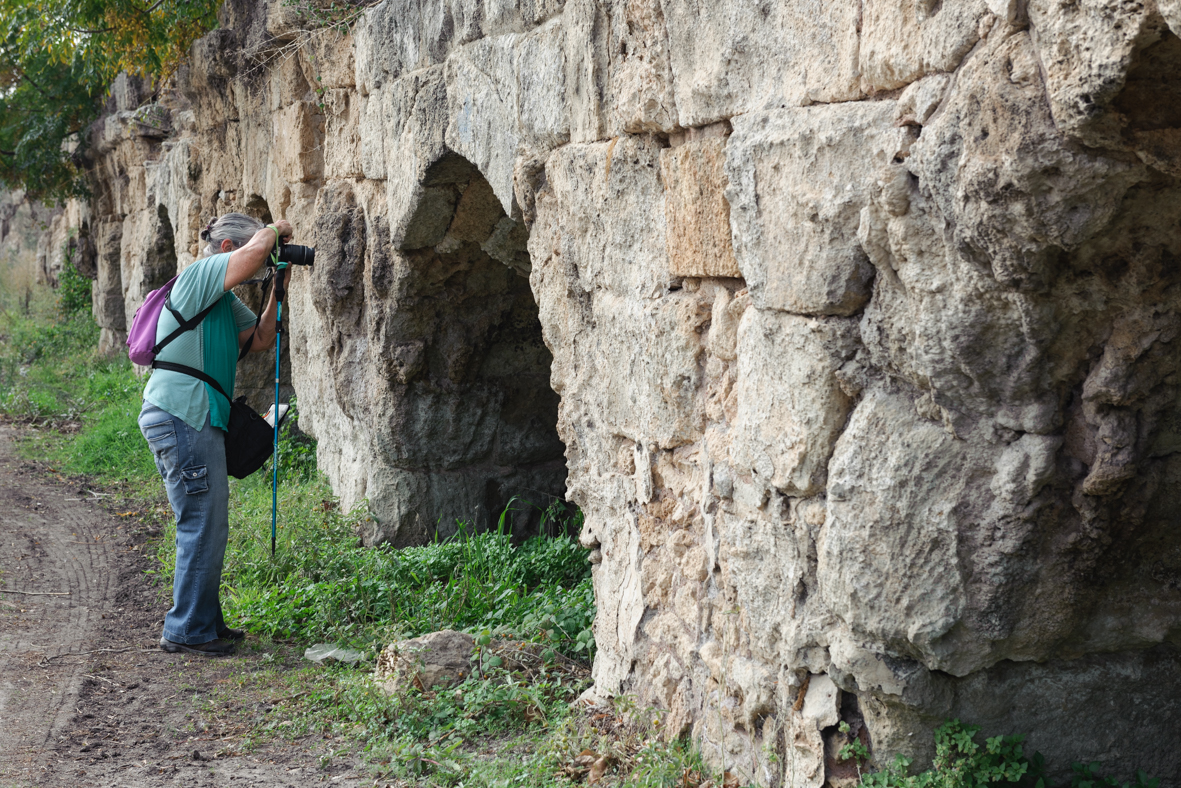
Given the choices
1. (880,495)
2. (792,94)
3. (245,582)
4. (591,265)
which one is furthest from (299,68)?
(880,495)

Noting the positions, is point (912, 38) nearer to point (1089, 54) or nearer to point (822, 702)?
point (1089, 54)

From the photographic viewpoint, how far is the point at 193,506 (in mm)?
4656

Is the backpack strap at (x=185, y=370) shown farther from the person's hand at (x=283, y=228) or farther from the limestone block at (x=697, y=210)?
the limestone block at (x=697, y=210)

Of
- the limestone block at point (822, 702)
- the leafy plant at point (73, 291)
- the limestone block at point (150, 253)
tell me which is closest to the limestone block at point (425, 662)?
the limestone block at point (822, 702)

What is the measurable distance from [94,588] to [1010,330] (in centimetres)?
541

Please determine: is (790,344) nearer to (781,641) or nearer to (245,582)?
(781,641)

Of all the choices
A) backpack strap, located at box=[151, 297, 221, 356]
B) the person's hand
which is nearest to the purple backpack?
backpack strap, located at box=[151, 297, 221, 356]

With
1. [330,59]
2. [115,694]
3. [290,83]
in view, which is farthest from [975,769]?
[290,83]

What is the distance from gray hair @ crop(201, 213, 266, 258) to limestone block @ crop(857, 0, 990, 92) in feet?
11.8

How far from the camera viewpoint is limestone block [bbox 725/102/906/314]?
2.17 metres

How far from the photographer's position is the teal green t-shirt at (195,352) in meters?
4.59

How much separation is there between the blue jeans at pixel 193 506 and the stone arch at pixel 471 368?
139 centimetres

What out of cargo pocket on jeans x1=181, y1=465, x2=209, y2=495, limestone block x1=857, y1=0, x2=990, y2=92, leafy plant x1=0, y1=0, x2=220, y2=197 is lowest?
cargo pocket on jeans x1=181, y1=465, x2=209, y2=495

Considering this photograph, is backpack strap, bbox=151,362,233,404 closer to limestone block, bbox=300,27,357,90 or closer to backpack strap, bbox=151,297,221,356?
backpack strap, bbox=151,297,221,356
